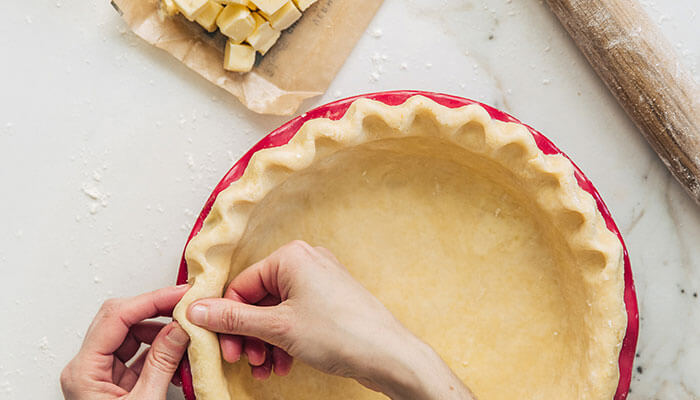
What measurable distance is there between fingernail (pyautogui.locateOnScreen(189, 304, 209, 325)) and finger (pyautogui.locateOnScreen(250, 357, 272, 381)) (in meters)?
0.19

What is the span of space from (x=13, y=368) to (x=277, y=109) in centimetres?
80

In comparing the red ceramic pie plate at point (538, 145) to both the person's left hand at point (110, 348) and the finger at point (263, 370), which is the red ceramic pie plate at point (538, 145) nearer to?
the person's left hand at point (110, 348)

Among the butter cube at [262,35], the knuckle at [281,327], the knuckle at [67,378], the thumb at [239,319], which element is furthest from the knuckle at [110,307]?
the butter cube at [262,35]

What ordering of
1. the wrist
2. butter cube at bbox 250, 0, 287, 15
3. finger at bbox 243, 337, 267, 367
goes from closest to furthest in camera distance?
1. the wrist
2. finger at bbox 243, 337, 267, 367
3. butter cube at bbox 250, 0, 287, 15

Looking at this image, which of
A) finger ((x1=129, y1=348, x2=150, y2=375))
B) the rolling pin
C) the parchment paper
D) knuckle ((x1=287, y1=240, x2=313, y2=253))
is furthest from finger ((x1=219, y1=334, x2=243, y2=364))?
the rolling pin

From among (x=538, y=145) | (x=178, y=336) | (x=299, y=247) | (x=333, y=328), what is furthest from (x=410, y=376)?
(x=538, y=145)

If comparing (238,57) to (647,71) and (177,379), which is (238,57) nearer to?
(177,379)

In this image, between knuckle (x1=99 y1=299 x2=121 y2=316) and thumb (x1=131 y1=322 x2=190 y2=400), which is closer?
thumb (x1=131 y1=322 x2=190 y2=400)

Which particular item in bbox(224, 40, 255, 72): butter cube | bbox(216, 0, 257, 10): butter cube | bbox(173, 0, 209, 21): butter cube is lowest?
bbox(224, 40, 255, 72): butter cube

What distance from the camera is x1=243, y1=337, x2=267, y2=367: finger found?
46.6 inches

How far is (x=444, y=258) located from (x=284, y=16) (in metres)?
0.59

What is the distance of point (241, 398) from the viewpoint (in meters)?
1.21

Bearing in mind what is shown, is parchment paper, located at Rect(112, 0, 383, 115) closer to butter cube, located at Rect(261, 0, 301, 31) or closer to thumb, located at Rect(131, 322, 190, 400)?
butter cube, located at Rect(261, 0, 301, 31)

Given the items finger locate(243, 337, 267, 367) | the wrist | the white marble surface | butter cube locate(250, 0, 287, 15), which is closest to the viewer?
the wrist
